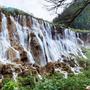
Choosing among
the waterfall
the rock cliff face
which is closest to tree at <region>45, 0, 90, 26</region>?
the rock cliff face

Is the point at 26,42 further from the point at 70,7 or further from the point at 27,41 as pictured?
the point at 70,7

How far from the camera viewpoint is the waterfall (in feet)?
79.5

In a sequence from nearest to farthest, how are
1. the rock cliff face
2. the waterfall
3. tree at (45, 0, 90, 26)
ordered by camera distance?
tree at (45, 0, 90, 26) → the rock cliff face → the waterfall

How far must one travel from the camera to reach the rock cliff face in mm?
23797

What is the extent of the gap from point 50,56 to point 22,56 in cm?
589

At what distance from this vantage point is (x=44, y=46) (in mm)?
29234

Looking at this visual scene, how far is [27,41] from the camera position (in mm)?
27406

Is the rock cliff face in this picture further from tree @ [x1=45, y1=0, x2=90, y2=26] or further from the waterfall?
tree @ [x1=45, y1=0, x2=90, y2=26]

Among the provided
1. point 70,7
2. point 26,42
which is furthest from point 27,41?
point 70,7

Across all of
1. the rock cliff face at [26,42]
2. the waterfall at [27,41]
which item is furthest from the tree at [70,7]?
the waterfall at [27,41]

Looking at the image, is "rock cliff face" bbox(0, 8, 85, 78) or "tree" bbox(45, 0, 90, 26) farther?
"rock cliff face" bbox(0, 8, 85, 78)

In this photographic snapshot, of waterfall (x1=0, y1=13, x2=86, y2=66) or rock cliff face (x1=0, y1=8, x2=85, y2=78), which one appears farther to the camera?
waterfall (x1=0, y1=13, x2=86, y2=66)

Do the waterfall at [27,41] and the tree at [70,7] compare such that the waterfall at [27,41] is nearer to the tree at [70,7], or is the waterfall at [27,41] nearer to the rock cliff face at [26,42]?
the rock cliff face at [26,42]

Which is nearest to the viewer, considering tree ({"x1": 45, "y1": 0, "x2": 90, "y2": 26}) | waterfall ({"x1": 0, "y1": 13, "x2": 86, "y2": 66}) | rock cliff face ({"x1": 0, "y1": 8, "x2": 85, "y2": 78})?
tree ({"x1": 45, "y1": 0, "x2": 90, "y2": 26})
